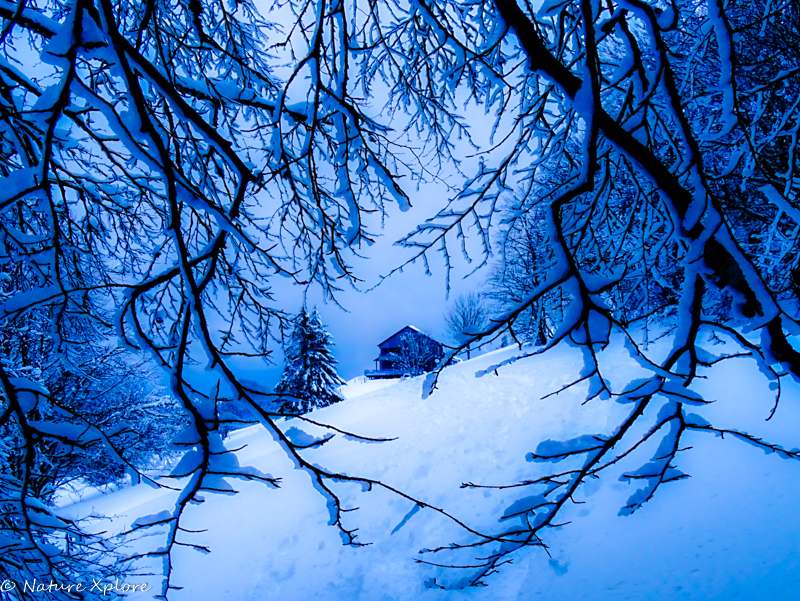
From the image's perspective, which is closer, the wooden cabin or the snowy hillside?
the snowy hillside

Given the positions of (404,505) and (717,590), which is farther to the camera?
(404,505)

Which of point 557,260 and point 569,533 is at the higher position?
point 557,260

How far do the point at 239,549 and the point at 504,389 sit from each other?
634 centimetres

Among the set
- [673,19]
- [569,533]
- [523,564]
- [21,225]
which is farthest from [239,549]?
[673,19]

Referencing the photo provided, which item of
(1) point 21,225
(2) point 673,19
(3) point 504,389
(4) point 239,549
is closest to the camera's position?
(2) point 673,19

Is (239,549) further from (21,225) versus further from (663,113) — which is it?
(663,113)

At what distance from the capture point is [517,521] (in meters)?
4.72

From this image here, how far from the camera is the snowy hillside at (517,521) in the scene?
3074 mm

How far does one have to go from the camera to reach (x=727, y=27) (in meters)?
1.07

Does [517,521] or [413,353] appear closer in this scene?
[517,521]

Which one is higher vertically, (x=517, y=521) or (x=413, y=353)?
(x=413, y=353)

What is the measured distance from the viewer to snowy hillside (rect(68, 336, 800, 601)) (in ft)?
10.1

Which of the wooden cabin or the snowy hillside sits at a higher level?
the wooden cabin

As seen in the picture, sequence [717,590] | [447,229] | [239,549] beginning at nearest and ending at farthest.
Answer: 1. [447,229]
2. [717,590]
3. [239,549]
